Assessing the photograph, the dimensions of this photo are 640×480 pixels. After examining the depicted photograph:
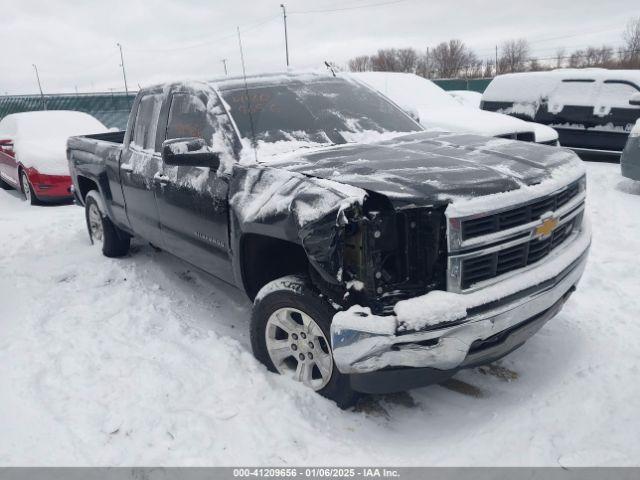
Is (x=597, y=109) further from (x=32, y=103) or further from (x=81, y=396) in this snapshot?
(x=32, y=103)

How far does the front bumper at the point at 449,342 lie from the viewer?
2.42 metres

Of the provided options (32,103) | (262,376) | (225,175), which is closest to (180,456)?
(262,376)

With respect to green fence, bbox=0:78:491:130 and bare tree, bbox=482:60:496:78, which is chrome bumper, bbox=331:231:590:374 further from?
bare tree, bbox=482:60:496:78

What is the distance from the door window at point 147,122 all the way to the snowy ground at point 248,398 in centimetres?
142

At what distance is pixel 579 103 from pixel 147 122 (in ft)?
28.2

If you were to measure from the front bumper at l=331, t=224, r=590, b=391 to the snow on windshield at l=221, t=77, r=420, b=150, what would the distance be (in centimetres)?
165

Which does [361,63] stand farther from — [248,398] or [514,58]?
[248,398]

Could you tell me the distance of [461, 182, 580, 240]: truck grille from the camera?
247cm

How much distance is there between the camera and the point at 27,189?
9.20 m

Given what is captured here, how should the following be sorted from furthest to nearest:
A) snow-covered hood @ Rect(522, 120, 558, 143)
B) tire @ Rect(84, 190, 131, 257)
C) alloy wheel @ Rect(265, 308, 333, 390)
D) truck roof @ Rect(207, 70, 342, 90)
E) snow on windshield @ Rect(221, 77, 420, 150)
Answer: snow-covered hood @ Rect(522, 120, 558, 143)
tire @ Rect(84, 190, 131, 257)
truck roof @ Rect(207, 70, 342, 90)
snow on windshield @ Rect(221, 77, 420, 150)
alloy wheel @ Rect(265, 308, 333, 390)

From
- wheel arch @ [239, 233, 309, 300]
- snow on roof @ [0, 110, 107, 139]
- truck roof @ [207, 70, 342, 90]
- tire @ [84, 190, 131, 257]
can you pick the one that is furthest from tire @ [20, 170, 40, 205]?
wheel arch @ [239, 233, 309, 300]

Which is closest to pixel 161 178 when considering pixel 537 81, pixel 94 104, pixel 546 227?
pixel 546 227

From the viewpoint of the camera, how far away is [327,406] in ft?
9.68

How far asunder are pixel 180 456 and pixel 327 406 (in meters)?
0.84
